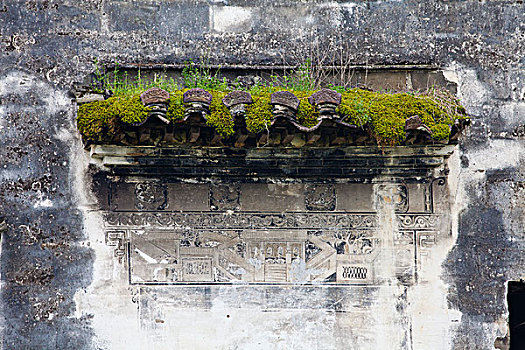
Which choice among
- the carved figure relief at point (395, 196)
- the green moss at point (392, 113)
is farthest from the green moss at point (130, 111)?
the carved figure relief at point (395, 196)

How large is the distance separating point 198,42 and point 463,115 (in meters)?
2.35

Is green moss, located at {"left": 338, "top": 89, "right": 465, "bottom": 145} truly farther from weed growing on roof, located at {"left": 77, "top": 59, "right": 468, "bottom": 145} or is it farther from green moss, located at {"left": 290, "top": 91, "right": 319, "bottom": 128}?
green moss, located at {"left": 290, "top": 91, "right": 319, "bottom": 128}

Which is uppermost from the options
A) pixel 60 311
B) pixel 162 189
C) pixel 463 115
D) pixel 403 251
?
pixel 463 115

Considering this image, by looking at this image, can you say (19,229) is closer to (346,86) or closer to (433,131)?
(346,86)

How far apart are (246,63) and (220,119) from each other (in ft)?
3.85

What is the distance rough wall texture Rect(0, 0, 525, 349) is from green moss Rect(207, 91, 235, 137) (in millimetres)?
1102

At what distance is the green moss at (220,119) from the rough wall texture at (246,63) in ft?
3.62

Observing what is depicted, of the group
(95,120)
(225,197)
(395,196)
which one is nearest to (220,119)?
(95,120)

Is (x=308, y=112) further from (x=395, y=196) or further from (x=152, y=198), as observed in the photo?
(x=152, y=198)

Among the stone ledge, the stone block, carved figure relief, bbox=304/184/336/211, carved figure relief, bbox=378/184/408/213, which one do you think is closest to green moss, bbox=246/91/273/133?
the stone ledge

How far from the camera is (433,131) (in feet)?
17.7

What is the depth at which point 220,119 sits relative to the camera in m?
5.30

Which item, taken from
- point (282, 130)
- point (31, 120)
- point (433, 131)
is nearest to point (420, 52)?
point (433, 131)

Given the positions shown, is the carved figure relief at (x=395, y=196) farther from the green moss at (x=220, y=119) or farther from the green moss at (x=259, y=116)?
the green moss at (x=220, y=119)
